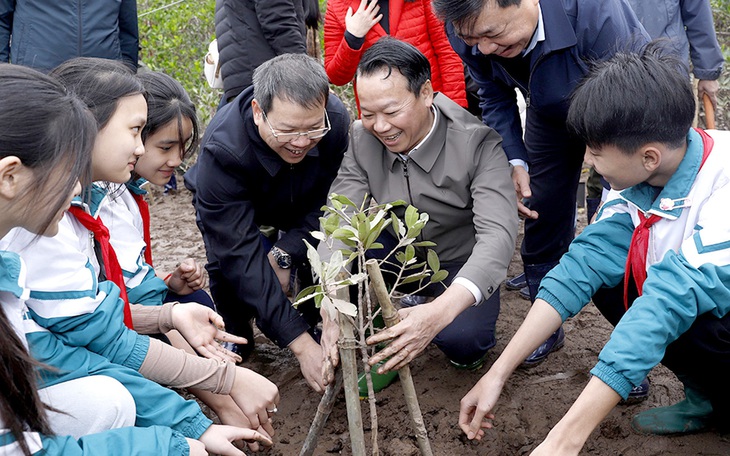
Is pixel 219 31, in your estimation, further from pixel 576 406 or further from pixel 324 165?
pixel 576 406

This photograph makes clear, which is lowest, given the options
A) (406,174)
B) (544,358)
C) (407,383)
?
(544,358)

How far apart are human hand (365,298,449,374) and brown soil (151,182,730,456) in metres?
0.61

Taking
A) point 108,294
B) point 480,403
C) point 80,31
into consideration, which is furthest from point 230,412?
point 80,31

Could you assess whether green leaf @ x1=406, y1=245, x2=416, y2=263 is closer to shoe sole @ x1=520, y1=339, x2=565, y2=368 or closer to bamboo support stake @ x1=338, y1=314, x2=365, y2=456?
bamboo support stake @ x1=338, y1=314, x2=365, y2=456

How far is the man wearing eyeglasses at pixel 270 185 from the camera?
8.84ft

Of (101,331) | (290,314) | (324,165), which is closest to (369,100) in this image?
(324,165)

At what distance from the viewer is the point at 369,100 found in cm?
269

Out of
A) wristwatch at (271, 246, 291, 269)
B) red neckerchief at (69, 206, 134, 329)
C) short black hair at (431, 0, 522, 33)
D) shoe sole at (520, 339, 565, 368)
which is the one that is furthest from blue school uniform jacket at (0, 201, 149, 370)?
shoe sole at (520, 339, 565, 368)

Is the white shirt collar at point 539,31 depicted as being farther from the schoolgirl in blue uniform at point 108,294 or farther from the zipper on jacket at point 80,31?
the zipper on jacket at point 80,31

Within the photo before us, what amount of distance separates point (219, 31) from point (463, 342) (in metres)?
2.28

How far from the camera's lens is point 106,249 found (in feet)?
7.76

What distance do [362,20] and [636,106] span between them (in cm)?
185

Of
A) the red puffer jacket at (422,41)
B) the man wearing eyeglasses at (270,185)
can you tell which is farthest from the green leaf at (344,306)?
the red puffer jacket at (422,41)

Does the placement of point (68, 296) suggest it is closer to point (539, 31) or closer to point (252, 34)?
point (539, 31)
